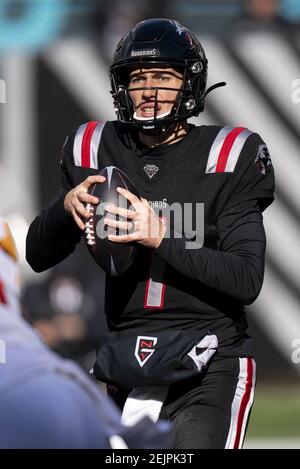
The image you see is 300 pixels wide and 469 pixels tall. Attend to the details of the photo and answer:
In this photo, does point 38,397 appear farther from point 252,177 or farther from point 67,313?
Answer: point 67,313

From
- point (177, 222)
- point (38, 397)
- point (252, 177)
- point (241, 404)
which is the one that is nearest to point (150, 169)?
point (177, 222)

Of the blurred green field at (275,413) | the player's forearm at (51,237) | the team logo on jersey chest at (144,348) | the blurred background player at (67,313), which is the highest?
the player's forearm at (51,237)

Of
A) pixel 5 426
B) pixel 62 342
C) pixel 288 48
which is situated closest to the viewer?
pixel 5 426

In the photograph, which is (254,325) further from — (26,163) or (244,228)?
(244,228)

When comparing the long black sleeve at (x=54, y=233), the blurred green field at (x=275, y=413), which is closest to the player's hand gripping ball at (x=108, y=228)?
the long black sleeve at (x=54, y=233)

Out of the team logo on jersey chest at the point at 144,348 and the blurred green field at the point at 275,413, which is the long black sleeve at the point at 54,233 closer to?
the team logo on jersey chest at the point at 144,348

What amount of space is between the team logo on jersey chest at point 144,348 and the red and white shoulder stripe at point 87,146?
2.13ft

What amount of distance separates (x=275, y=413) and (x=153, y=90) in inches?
A: 191

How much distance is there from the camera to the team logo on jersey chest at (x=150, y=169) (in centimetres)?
350

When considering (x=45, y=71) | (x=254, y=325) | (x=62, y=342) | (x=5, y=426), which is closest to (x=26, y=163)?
(x=45, y=71)

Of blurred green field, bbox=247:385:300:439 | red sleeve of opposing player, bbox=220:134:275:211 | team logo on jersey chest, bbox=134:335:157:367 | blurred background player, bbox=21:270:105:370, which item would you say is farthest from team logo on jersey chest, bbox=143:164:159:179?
blurred background player, bbox=21:270:105:370

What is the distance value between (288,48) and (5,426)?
7.29 meters

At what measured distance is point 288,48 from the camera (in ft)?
29.1

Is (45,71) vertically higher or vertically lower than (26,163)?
higher
